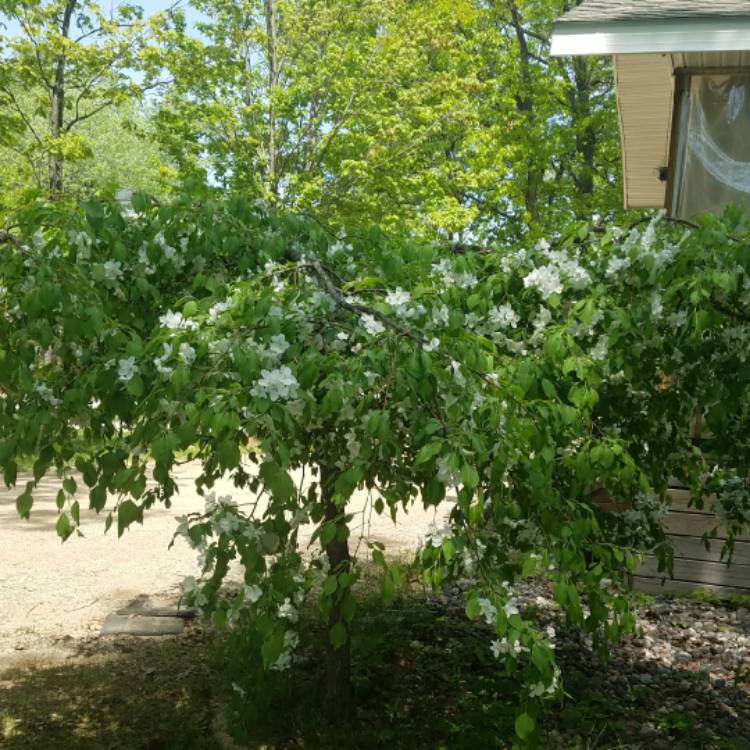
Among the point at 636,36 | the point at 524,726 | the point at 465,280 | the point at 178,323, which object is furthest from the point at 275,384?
the point at 636,36

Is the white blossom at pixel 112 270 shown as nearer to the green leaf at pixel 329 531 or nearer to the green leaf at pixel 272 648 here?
the green leaf at pixel 329 531

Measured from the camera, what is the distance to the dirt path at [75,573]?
596 cm

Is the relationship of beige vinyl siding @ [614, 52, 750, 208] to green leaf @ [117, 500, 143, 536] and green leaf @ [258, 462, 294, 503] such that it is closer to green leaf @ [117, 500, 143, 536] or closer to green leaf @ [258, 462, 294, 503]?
green leaf @ [258, 462, 294, 503]

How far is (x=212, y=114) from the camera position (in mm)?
13969

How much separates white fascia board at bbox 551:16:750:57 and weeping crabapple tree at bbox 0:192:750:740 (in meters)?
2.15

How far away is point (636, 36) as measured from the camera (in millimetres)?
5250

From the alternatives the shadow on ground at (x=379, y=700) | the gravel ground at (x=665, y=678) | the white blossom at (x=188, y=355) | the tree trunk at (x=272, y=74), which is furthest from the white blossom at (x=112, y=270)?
the tree trunk at (x=272, y=74)

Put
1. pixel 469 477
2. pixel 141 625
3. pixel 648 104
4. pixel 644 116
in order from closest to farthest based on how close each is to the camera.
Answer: pixel 469 477 < pixel 141 625 < pixel 648 104 < pixel 644 116

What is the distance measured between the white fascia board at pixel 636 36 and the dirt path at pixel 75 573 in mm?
3465

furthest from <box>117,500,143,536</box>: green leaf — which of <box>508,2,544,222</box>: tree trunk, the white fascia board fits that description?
<box>508,2,544,222</box>: tree trunk

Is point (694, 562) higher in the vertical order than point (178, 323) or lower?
lower

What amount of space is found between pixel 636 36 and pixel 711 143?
1569 millimetres

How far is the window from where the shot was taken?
20.9ft

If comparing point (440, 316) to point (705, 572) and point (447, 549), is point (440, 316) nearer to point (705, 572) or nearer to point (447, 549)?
point (447, 549)
